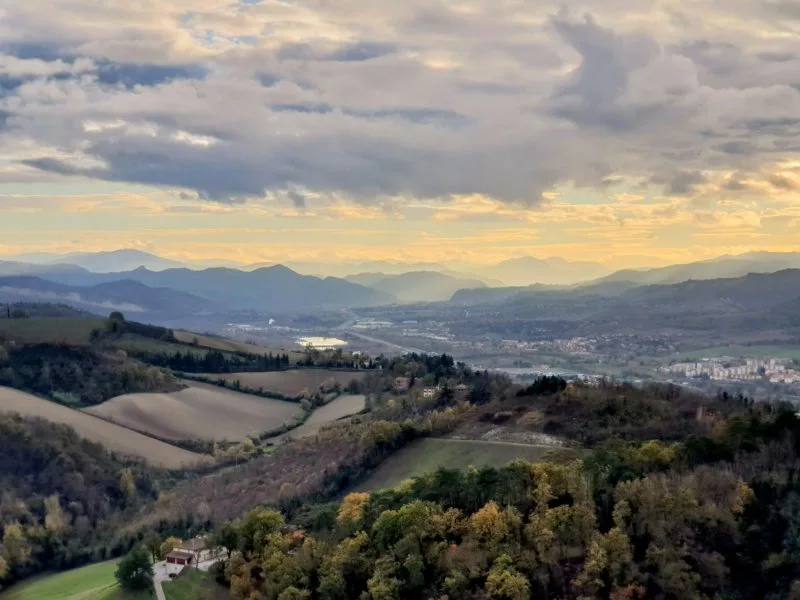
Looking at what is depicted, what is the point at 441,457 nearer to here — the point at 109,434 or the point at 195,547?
the point at 195,547

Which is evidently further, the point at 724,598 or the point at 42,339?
the point at 42,339

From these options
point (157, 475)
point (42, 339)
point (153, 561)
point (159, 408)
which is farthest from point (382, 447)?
point (42, 339)

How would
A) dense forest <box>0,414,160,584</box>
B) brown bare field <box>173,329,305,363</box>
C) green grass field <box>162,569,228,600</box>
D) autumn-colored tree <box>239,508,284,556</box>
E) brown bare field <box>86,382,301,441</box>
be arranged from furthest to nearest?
1. brown bare field <box>173,329,305,363</box>
2. brown bare field <box>86,382,301,441</box>
3. dense forest <box>0,414,160,584</box>
4. autumn-colored tree <box>239,508,284,556</box>
5. green grass field <box>162,569,228,600</box>

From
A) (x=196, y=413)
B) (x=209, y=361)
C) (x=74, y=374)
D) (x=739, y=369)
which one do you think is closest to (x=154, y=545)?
(x=196, y=413)

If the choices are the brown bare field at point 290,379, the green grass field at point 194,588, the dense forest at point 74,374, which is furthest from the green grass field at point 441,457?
the dense forest at point 74,374

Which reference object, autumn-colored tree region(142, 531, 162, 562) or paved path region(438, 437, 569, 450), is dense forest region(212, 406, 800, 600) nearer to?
autumn-colored tree region(142, 531, 162, 562)

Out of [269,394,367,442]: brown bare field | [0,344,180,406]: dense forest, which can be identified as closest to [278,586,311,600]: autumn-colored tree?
[269,394,367,442]: brown bare field

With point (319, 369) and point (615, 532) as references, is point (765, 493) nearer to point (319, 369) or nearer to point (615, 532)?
point (615, 532)

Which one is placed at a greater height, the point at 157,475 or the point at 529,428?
the point at 529,428
